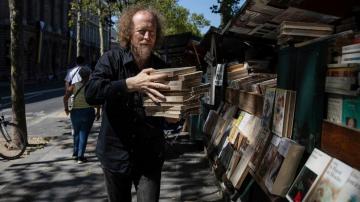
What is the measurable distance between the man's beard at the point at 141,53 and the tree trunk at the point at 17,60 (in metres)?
7.25

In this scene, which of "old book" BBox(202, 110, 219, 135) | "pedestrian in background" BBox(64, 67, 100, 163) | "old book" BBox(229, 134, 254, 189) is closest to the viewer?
A: "old book" BBox(229, 134, 254, 189)

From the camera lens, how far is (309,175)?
9.82 feet

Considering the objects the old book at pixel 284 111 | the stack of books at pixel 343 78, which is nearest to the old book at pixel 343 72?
the stack of books at pixel 343 78

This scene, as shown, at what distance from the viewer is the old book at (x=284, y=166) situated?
332 centimetres

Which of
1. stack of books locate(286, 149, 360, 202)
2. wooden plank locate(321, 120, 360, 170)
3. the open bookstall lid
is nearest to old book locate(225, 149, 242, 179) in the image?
the open bookstall lid

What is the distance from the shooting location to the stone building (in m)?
49.0

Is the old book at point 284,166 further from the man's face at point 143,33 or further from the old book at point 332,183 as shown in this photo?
the man's face at point 143,33

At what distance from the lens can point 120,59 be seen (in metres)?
3.20

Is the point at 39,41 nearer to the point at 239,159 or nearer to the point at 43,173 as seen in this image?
the point at 43,173

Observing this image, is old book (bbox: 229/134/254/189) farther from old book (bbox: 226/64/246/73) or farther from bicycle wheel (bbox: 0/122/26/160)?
bicycle wheel (bbox: 0/122/26/160)

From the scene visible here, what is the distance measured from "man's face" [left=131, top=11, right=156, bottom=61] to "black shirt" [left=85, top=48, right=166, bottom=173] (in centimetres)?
9

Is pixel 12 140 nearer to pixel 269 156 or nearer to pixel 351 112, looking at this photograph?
pixel 269 156

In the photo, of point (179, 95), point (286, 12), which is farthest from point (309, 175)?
point (286, 12)

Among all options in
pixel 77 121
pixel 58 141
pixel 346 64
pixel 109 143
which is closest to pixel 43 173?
pixel 77 121
